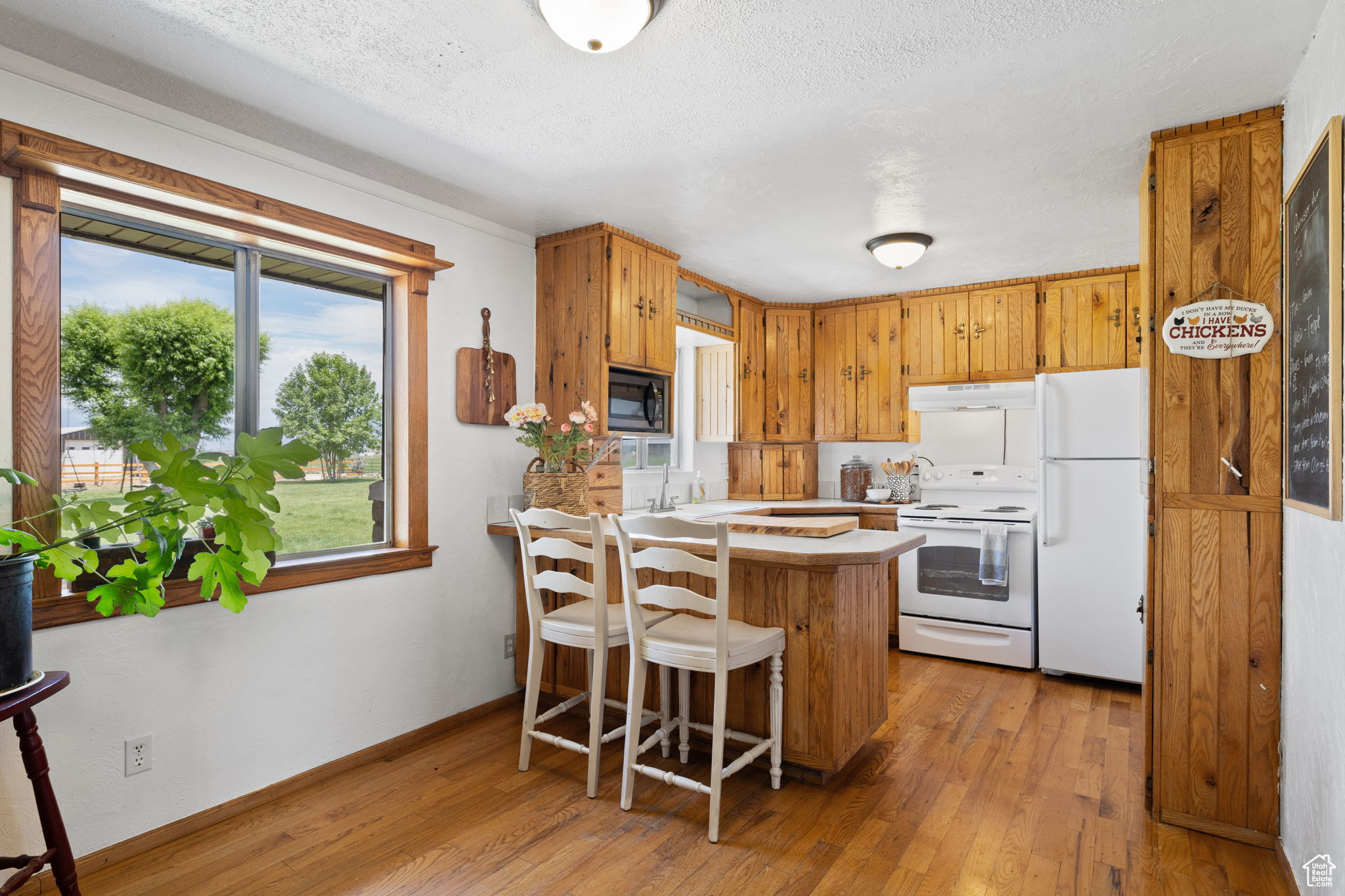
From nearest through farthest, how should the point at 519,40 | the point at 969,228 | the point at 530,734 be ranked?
the point at 519,40 < the point at 530,734 < the point at 969,228

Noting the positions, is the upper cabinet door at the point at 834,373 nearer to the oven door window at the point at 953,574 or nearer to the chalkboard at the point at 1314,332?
the oven door window at the point at 953,574

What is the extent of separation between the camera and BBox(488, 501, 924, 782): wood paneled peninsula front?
254cm

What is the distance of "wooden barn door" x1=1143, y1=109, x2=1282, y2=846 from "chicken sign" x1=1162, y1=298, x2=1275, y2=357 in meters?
0.03

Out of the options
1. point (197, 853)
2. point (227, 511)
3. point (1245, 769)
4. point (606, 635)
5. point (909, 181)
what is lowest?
point (197, 853)

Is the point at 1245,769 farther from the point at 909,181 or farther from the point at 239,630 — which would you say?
the point at 239,630

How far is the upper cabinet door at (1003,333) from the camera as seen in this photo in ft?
14.4

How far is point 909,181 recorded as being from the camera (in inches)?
111

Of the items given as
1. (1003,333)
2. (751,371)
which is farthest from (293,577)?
(1003,333)

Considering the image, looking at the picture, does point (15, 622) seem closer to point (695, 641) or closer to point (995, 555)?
point (695, 641)

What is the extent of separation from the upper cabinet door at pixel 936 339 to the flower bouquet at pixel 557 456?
2.44 m

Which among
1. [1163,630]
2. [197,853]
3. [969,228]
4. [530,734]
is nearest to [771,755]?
[530,734]

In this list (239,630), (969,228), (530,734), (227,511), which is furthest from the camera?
(969,228)

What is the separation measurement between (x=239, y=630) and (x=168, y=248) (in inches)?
50.7

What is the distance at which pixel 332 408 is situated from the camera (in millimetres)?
2877
